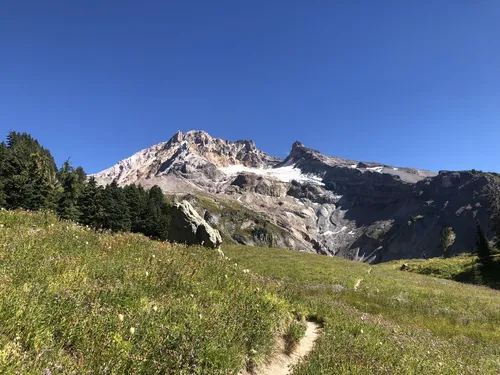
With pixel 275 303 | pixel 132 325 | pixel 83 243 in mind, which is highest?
pixel 83 243

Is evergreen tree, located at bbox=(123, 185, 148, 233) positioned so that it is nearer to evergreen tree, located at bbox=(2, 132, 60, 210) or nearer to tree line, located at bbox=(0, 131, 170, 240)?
tree line, located at bbox=(0, 131, 170, 240)

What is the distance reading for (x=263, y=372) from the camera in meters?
7.38

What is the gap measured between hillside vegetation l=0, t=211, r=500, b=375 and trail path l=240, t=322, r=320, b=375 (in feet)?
1.01

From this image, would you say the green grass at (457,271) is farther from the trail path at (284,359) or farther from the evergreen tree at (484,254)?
the trail path at (284,359)

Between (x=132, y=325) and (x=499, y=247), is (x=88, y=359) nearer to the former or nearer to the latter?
(x=132, y=325)

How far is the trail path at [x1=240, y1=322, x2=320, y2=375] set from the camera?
748 centimetres

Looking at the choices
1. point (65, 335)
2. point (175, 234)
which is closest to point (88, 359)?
point (65, 335)

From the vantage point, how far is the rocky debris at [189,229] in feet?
80.7

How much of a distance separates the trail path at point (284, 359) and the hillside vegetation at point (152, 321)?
0.31 meters

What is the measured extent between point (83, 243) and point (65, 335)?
6.78 meters

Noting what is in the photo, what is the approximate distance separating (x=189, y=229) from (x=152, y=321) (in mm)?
19401

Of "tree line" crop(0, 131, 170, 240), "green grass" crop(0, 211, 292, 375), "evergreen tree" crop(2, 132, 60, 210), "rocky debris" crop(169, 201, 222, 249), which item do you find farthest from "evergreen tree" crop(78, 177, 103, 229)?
"green grass" crop(0, 211, 292, 375)

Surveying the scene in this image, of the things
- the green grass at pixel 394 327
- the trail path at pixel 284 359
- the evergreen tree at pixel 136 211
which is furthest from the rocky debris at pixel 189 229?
the evergreen tree at pixel 136 211

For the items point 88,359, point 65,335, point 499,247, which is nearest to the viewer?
point 88,359
